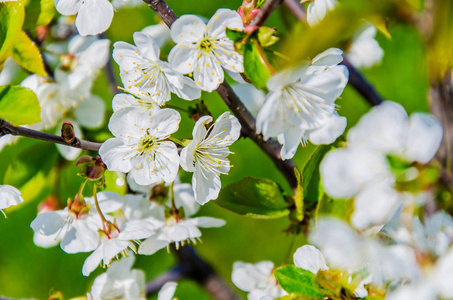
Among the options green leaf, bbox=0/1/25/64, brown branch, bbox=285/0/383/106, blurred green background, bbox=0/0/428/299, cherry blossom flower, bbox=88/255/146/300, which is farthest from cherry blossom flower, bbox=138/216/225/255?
blurred green background, bbox=0/0/428/299

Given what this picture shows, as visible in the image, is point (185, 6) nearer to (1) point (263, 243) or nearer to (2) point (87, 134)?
(1) point (263, 243)

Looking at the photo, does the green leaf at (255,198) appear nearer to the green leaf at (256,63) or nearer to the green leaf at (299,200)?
the green leaf at (299,200)

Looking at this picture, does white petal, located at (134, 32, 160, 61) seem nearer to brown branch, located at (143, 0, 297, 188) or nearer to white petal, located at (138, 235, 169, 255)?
brown branch, located at (143, 0, 297, 188)

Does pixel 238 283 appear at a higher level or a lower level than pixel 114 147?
lower

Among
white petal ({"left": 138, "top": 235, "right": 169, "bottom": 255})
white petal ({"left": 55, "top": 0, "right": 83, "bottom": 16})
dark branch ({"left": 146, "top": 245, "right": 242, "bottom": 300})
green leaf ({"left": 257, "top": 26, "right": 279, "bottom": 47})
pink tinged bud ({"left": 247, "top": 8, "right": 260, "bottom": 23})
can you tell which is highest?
green leaf ({"left": 257, "top": 26, "right": 279, "bottom": 47})

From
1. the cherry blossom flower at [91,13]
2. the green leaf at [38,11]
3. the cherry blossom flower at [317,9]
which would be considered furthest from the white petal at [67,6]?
the cherry blossom flower at [317,9]

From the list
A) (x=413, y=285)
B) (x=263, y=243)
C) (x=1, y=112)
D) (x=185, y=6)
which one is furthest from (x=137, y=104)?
(x=185, y=6)
